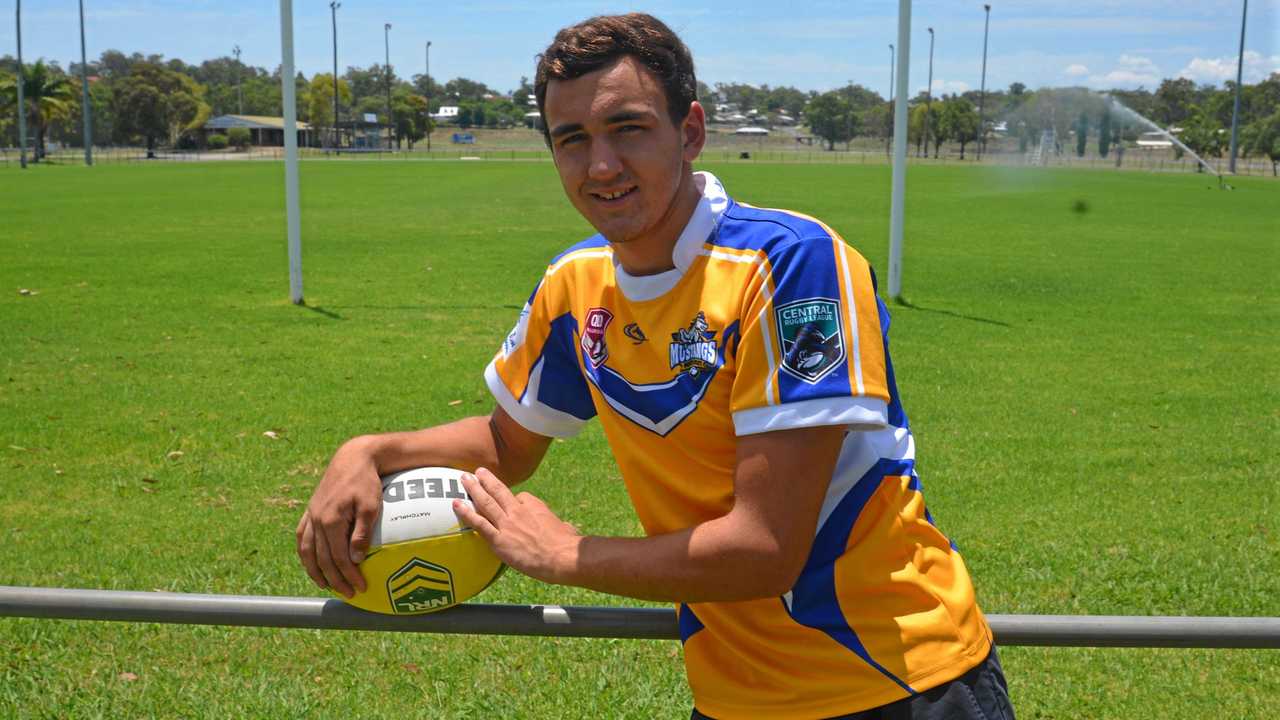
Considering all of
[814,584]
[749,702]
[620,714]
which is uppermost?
[814,584]

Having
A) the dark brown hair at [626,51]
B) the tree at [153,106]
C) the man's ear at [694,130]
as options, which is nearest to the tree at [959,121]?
the tree at [153,106]

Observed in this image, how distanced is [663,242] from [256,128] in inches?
5466

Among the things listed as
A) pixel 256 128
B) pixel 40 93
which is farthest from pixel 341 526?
pixel 256 128

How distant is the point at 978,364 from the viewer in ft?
37.3

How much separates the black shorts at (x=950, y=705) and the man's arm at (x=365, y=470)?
2.87 feet

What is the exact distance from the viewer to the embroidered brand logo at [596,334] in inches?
85.7

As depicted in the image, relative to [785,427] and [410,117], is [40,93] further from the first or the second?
[785,427]

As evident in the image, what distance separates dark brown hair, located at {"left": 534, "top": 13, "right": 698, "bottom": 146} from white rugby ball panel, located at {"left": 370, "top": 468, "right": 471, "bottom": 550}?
75cm

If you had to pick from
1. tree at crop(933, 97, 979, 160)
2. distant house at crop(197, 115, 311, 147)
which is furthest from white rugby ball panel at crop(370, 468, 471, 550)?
distant house at crop(197, 115, 311, 147)

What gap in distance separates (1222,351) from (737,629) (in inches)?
458

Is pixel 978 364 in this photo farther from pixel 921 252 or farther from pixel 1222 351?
pixel 921 252

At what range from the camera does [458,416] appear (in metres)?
9.48

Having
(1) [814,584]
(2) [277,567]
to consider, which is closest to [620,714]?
(2) [277,567]

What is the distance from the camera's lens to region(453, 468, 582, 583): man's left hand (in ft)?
6.73
